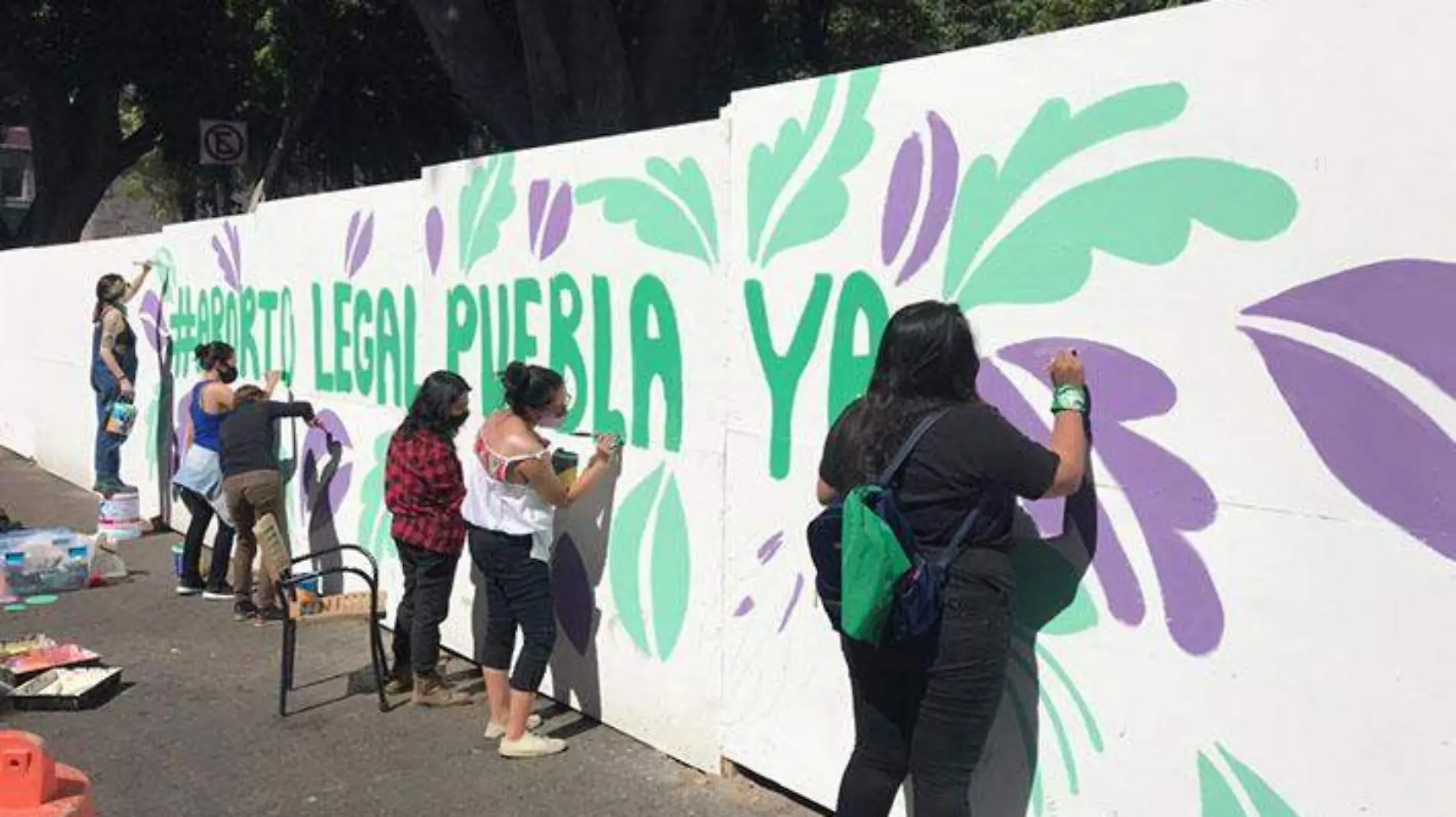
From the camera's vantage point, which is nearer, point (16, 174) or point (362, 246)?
point (362, 246)

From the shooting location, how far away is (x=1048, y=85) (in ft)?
11.0

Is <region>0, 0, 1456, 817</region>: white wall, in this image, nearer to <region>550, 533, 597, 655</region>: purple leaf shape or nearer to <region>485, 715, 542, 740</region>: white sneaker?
<region>550, 533, 597, 655</region>: purple leaf shape

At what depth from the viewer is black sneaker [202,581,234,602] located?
781 centimetres

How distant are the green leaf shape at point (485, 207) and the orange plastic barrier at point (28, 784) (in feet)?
9.98

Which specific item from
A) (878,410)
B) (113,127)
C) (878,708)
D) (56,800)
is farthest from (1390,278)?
(113,127)

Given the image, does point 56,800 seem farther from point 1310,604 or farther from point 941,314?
point 1310,604

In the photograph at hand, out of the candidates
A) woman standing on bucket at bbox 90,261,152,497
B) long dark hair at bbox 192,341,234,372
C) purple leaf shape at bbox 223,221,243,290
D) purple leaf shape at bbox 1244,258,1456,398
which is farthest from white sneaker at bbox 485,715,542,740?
woman standing on bucket at bbox 90,261,152,497

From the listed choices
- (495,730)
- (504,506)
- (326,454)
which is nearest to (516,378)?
(504,506)

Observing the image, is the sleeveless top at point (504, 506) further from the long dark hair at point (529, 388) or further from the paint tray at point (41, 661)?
the paint tray at point (41, 661)

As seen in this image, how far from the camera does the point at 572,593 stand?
17.8 feet

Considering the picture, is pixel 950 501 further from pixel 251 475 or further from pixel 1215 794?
pixel 251 475

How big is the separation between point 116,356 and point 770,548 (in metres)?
7.44

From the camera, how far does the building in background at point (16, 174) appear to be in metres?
56.4

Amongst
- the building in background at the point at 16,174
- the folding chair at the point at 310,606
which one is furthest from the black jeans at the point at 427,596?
the building in background at the point at 16,174
